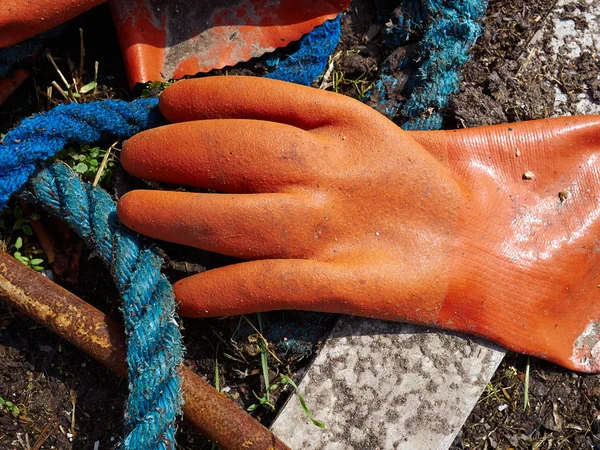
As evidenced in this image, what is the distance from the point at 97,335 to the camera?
5.67 feet

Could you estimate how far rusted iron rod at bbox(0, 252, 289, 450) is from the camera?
5.50 feet

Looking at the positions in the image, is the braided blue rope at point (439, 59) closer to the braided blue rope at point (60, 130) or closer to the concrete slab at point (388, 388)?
the concrete slab at point (388, 388)

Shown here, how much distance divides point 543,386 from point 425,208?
2.77 ft

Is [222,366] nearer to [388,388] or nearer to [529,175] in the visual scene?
[388,388]

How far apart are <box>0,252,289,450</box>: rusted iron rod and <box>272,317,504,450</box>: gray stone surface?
0.79ft

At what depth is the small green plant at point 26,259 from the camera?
2.00 metres

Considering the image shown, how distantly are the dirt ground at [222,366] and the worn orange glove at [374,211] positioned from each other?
0.70 feet

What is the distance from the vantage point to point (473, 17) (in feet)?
6.66

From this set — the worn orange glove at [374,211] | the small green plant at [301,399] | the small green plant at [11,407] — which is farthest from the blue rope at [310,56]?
the small green plant at [11,407]

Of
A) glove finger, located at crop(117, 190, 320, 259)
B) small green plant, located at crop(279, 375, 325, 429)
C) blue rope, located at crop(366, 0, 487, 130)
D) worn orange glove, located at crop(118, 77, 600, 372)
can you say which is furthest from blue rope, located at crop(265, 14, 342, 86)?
small green plant, located at crop(279, 375, 325, 429)

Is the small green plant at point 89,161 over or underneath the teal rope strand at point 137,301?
over

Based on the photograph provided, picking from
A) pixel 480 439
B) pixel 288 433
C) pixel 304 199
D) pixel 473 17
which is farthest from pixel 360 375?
pixel 473 17

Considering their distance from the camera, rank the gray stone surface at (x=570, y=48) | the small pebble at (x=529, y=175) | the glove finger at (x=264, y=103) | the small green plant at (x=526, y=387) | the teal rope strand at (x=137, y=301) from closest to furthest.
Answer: the teal rope strand at (x=137, y=301), the glove finger at (x=264, y=103), the small pebble at (x=529, y=175), the small green plant at (x=526, y=387), the gray stone surface at (x=570, y=48)

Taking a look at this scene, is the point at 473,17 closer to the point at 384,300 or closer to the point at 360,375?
the point at 384,300
